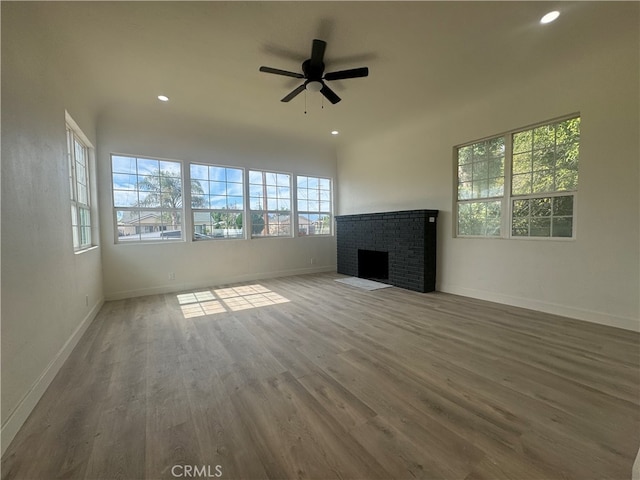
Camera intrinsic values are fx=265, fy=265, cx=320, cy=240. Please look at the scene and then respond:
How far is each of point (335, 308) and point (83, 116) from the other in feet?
13.6

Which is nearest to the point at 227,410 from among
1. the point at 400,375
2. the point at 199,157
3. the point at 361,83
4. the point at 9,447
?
the point at 9,447

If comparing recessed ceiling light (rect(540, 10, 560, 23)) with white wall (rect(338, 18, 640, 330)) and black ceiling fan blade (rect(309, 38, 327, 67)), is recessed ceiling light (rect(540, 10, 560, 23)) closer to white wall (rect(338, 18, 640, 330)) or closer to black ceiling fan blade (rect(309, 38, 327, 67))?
white wall (rect(338, 18, 640, 330))

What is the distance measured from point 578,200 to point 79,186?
20.5ft

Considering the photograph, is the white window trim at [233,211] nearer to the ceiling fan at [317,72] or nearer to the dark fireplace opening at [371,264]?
the dark fireplace opening at [371,264]

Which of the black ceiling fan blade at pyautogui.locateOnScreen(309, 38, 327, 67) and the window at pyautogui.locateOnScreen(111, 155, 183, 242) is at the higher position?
the black ceiling fan blade at pyautogui.locateOnScreen(309, 38, 327, 67)

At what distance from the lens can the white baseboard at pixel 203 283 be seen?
442 cm

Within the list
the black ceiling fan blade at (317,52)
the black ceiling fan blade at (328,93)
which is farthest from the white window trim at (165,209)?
the black ceiling fan blade at (317,52)

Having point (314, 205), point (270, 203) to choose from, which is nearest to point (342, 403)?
point (270, 203)

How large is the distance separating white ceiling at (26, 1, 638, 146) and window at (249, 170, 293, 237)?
6.43ft

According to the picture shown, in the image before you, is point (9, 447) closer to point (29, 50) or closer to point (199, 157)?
point (29, 50)

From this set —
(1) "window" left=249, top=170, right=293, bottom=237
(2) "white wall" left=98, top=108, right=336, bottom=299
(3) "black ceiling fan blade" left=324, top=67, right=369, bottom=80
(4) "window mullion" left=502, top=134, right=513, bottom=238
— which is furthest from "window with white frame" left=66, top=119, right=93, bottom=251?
(4) "window mullion" left=502, top=134, right=513, bottom=238

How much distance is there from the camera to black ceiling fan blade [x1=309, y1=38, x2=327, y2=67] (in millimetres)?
2459

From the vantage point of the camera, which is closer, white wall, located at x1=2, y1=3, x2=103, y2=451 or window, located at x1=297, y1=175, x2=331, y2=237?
white wall, located at x1=2, y1=3, x2=103, y2=451

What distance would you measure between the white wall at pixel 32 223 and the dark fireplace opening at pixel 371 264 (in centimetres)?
464
